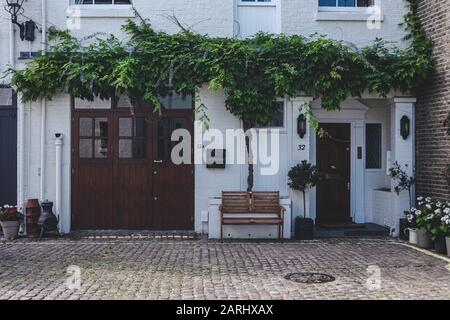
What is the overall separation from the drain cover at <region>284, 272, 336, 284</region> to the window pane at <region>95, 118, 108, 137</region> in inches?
221

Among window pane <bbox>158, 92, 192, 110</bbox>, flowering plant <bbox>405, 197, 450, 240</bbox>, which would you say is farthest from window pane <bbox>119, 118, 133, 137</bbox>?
flowering plant <bbox>405, 197, 450, 240</bbox>

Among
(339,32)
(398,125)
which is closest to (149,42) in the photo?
(339,32)

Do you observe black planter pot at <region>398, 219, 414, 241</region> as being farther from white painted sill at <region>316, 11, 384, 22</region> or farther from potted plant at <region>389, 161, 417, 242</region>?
white painted sill at <region>316, 11, 384, 22</region>

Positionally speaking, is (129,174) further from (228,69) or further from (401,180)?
(401,180)

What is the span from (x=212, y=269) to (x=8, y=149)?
5885 millimetres

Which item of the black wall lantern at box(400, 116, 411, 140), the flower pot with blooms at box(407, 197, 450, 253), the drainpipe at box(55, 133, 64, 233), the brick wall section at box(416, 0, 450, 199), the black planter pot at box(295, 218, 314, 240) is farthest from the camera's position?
the black wall lantern at box(400, 116, 411, 140)

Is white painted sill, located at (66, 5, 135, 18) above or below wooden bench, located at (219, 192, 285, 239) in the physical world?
above

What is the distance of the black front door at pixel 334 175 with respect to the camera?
42.7ft

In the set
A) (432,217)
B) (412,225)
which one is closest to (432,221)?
(432,217)

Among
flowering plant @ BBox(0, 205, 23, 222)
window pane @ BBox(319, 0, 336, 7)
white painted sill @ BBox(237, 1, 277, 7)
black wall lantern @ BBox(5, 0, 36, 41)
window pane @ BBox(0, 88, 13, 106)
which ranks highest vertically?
window pane @ BBox(319, 0, 336, 7)

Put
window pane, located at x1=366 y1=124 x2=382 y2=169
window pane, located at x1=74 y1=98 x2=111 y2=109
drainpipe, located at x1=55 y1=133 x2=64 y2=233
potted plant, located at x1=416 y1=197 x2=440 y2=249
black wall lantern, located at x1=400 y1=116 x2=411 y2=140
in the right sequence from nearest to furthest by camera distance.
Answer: potted plant, located at x1=416 y1=197 x2=440 y2=249 < drainpipe, located at x1=55 y1=133 x2=64 y2=233 < window pane, located at x1=74 y1=98 x2=111 y2=109 < black wall lantern, located at x1=400 y1=116 x2=411 y2=140 < window pane, located at x1=366 y1=124 x2=382 y2=169

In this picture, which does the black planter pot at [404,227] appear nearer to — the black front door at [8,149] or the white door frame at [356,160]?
the white door frame at [356,160]

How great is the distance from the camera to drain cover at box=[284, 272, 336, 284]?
7.77 m

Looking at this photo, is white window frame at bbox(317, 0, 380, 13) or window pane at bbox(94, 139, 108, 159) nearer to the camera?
window pane at bbox(94, 139, 108, 159)
